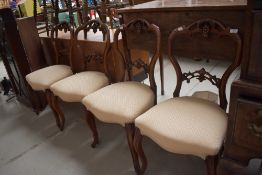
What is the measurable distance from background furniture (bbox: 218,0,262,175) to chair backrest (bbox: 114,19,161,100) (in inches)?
26.1

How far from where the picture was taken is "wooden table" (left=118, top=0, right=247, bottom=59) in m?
1.12

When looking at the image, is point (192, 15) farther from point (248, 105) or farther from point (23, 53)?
point (23, 53)

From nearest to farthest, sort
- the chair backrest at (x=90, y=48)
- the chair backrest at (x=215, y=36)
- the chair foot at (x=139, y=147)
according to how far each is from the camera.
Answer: the chair backrest at (x=215, y=36) → the chair foot at (x=139, y=147) → the chair backrest at (x=90, y=48)

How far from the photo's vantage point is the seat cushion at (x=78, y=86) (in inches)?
62.6

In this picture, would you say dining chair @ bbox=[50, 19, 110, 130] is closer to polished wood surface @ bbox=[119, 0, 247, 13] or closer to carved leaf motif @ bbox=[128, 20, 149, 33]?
carved leaf motif @ bbox=[128, 20, 149, 33]

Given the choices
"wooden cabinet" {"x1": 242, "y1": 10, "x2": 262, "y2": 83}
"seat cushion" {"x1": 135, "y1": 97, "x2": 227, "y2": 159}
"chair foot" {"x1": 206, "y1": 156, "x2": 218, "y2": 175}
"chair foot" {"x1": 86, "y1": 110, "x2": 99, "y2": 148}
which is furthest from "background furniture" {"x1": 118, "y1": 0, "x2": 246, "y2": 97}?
"chair foot" {"x1": 86, "y1": 110, "x2": 99, "y2": 148}

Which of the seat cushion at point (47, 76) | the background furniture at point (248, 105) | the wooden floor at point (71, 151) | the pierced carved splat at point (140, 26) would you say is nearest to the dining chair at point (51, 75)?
the seat cushion at point (47, 76)

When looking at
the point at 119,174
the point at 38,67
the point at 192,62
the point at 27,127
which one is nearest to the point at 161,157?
the point at 119,174

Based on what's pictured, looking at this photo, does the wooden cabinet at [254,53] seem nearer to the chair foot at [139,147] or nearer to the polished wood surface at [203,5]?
the polished wood surface at [203,5]

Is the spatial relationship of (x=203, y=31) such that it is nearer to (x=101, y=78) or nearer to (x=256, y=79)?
(x=256, y=79)

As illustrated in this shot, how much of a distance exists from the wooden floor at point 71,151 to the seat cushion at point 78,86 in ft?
1.27

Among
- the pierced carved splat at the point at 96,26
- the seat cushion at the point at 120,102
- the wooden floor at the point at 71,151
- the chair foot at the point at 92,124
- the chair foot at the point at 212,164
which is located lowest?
the wooden floor at the point at 71,151

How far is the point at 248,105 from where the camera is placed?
0.75 metres

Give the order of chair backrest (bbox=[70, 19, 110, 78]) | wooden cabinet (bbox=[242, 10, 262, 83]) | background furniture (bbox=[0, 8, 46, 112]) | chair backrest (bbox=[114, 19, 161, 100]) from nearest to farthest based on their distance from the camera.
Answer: wooden cabinet (bbox=[242, 10, 262, 83]) < chair backrest (bbox=[114, 19, 161, 100]) < chair backrest (bbox=[70, 19, 110, 78]) < background furniture (bbox=[0, 8, 46, 112])
